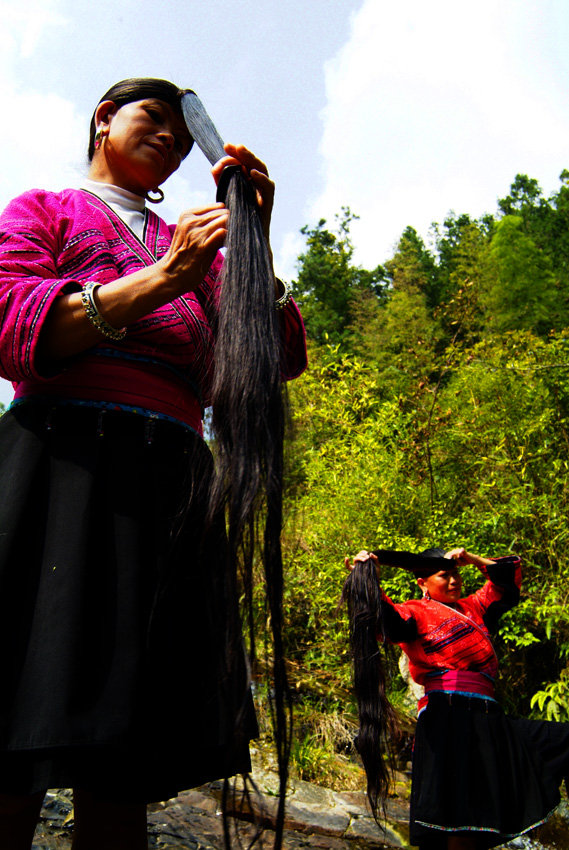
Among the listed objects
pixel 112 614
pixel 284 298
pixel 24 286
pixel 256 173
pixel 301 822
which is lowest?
pixel 301 822

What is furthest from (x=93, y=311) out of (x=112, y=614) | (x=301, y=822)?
(x=301, y=822)

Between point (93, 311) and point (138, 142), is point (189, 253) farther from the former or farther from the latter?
point (138, 142)

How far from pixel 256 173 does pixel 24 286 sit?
0.46 metres

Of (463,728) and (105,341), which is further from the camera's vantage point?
(463,728)

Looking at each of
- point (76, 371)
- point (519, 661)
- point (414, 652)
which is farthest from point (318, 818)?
point (76, 371)

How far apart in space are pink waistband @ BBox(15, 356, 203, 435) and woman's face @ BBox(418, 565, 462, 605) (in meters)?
3.31

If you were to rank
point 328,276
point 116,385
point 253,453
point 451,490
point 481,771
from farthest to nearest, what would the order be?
1. point 328,276
2. point 451,490
3. point 481,771
4. point 116,385
5. point 253,453

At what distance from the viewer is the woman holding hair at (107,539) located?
37.3 inches

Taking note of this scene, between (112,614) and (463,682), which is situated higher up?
(112,614)

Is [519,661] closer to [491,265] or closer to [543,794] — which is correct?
[543,794]

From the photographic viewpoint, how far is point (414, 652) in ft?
12.8

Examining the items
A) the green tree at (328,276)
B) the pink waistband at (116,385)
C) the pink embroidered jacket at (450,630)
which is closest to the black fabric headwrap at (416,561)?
the pink embroidered jacket at (450,630)

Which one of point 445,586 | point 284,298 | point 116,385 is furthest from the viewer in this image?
point 445,586

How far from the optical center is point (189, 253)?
1.02m
